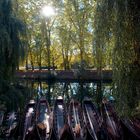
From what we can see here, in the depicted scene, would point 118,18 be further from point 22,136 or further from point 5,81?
point 5,81

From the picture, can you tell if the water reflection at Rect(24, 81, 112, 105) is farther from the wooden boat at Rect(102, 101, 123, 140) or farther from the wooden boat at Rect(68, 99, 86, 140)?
the wooden boat at Rect(102, 101, 123, 140)

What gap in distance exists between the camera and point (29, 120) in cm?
797

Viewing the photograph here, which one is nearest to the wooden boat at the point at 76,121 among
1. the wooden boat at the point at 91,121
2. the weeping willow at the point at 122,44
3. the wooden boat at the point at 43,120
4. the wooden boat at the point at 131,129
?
the wooden boat at the point at 91,121

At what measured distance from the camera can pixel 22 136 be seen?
282 inches

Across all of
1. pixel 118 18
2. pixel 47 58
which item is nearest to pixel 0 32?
pixel 118 18

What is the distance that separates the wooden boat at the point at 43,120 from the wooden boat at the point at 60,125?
6.6 inches

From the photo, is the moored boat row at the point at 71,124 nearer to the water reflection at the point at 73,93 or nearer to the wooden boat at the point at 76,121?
the wooden boat at the point at 76,121

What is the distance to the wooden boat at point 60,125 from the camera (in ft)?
21.5

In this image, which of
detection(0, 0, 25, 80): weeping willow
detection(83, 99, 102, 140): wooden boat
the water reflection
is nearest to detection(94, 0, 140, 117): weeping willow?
detection(83, 99, 102, 140): wooden boat

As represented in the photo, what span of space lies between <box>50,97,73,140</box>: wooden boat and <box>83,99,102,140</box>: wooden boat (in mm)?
478

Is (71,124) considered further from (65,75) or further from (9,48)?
(65,75)

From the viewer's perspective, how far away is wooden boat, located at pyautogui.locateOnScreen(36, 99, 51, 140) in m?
6.77

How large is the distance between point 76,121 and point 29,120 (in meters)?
1.21

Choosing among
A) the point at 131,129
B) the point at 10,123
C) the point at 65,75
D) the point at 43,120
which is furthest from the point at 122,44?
the point at 65,75
